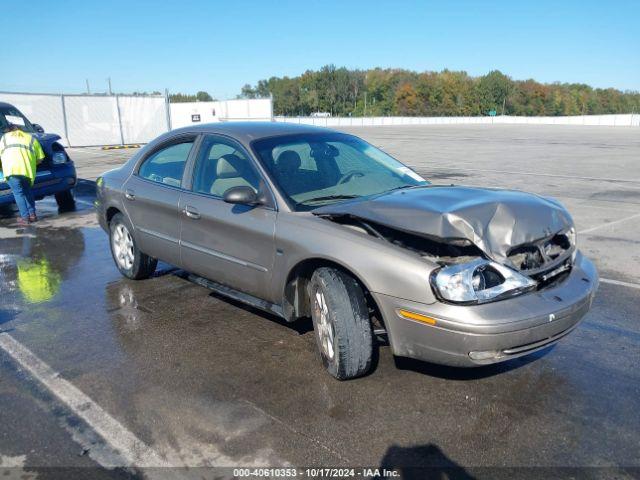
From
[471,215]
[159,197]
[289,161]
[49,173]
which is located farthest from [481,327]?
[49,173]

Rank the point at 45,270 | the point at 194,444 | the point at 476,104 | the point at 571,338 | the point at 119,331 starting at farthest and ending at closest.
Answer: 1. the point at 476,104
2. the point at 45,270
3. the point at 119,331
4. the point at 571,338
5. the point at 194,444

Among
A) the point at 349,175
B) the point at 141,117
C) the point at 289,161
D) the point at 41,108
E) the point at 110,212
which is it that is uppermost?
the point at 41,108

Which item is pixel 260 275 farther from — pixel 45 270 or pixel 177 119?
pixel 177 119

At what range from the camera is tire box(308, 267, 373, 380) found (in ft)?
11.1

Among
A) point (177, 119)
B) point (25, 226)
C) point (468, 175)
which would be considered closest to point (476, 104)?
point (177, 119)

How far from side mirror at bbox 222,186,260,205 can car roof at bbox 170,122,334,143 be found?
23.1 inches

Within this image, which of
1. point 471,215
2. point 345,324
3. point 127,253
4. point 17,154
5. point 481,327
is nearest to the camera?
point 481,327

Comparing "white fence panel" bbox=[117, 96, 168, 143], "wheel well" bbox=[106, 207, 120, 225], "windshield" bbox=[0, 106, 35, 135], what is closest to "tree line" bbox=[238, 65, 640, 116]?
"white fence panel" bbox=[117, 96, 168, 143]

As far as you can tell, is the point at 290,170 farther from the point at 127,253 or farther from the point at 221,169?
the point at 127,253

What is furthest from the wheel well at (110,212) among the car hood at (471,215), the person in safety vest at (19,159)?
the person in safety vest at (19,159)

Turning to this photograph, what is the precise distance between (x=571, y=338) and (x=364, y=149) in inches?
87.3

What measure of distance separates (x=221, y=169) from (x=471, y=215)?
210cm

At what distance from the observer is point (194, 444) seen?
2.92 metres

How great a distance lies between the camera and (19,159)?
8.46m
